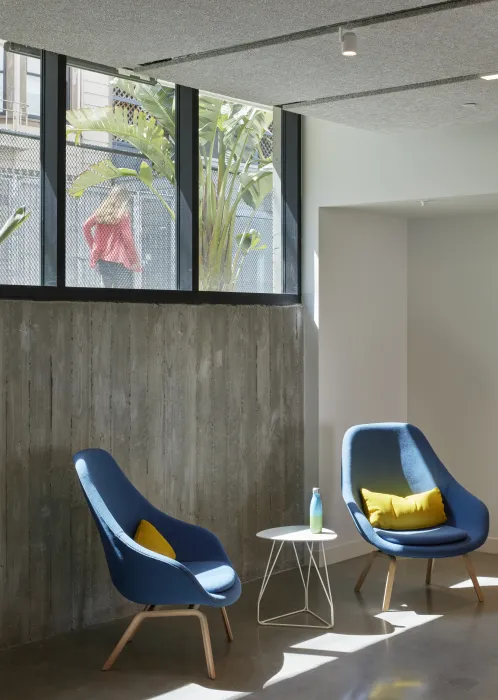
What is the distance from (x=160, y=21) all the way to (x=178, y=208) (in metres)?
1.93

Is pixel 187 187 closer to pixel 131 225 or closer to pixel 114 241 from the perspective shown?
pixel 131 225

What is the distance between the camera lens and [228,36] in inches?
155

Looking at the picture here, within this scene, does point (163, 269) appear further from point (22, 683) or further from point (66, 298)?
point (22, 683)

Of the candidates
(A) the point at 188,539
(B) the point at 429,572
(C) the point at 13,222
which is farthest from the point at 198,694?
(C) the point at 13,222

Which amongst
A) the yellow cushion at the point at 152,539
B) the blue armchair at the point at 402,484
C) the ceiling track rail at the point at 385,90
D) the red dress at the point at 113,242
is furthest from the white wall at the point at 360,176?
the yellow cushion at the point at 152,539

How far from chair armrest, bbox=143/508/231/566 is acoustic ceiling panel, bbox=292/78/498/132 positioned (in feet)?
7.74

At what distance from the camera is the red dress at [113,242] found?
200 inches

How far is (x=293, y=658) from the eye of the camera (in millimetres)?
4488

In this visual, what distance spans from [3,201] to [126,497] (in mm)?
1568

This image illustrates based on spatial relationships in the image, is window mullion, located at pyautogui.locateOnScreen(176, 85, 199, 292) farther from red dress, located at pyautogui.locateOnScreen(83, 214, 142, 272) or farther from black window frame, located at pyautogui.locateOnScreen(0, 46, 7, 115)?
black window frame, located at pyautogui.locateOnScreen(0, 46, 7, 115)

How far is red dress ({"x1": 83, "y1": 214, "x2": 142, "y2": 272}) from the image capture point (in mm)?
5078

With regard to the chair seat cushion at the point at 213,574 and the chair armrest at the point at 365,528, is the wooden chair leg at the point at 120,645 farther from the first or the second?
the chair armrest at the point at 365,528

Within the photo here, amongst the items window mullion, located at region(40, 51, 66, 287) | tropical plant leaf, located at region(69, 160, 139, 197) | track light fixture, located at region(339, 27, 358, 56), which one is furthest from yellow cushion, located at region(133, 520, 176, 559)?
track light fixture, located at region(339, 27, 358, 56)

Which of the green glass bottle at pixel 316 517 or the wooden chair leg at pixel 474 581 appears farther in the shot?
the wooden chair leg at pixel 474 581
